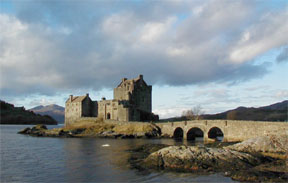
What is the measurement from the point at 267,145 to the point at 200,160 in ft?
31.2

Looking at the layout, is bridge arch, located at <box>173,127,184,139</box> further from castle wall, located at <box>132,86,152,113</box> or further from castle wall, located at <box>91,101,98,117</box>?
castle wall, located at <box>91,101,98,117</box>

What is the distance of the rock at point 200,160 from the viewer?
24.3 meters

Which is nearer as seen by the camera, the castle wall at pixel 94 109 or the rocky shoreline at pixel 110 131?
the rocky shoreline at pixel 110 131

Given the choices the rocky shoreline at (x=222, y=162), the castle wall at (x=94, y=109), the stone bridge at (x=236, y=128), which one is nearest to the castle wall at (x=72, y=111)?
the castle wall at (x=94, y=109)

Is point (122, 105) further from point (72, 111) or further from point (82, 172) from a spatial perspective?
point (82, 172)

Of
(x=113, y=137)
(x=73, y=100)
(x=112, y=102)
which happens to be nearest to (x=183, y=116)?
(x=112, y=102)

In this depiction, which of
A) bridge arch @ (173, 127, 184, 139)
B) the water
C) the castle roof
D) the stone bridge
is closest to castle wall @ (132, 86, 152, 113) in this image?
the castle roof

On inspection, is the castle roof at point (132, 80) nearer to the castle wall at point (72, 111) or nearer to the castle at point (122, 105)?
the castle at point (122, 105)

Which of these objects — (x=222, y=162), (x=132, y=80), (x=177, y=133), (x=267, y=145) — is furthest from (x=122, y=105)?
(x=222, y=162)

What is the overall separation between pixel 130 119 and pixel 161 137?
1850cm

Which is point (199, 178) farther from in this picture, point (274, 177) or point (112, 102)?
point (112, 102)

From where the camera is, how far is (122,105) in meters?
81.4

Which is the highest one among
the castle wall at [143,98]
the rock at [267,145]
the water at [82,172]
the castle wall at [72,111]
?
the castle wall at [143,98]

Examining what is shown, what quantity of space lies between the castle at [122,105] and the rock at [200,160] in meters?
52.8
